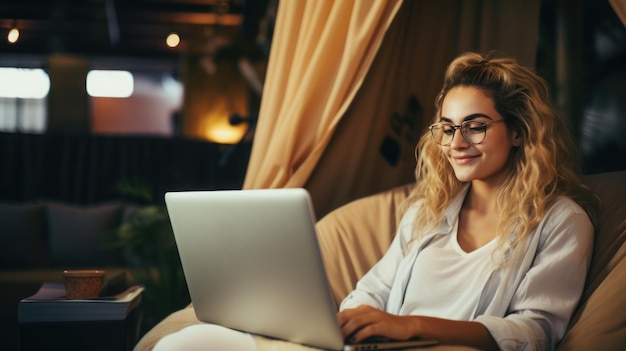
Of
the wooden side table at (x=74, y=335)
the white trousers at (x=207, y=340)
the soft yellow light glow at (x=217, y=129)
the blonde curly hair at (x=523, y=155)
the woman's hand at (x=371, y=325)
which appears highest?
the blonde curly hair at (x=523, y=155)

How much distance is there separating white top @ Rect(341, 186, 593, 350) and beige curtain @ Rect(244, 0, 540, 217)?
2.30 feet

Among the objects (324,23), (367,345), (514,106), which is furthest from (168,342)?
(324,23)

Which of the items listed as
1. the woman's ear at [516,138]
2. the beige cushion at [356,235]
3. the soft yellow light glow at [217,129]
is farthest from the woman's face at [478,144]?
the soft yellow light glow at [217,129]

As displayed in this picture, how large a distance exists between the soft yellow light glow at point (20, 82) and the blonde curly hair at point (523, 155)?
33.7 feet

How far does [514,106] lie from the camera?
1.94 m

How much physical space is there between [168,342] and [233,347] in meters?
0.15

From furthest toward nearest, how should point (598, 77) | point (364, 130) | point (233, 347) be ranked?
point (598, 77) < point (364, 130) < point (233, 347)

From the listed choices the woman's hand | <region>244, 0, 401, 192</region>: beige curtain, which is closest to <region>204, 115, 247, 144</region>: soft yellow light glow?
<region>244, 0, 401, 192</region>: beige curtain

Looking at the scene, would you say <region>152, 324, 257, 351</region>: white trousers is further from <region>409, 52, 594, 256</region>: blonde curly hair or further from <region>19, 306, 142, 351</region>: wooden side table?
<region>409, 52, 594, 256</region>: blonde curly hair

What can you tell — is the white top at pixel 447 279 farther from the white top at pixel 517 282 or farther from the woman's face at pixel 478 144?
the woman's face at pixel 478 144

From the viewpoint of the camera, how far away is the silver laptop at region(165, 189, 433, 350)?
4.39 ft

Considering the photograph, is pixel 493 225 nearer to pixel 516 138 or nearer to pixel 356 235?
pixel 516 138

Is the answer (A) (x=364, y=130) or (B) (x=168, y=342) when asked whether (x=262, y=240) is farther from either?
(A) (x=364, y=130)

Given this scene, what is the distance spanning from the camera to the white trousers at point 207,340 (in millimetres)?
1554
